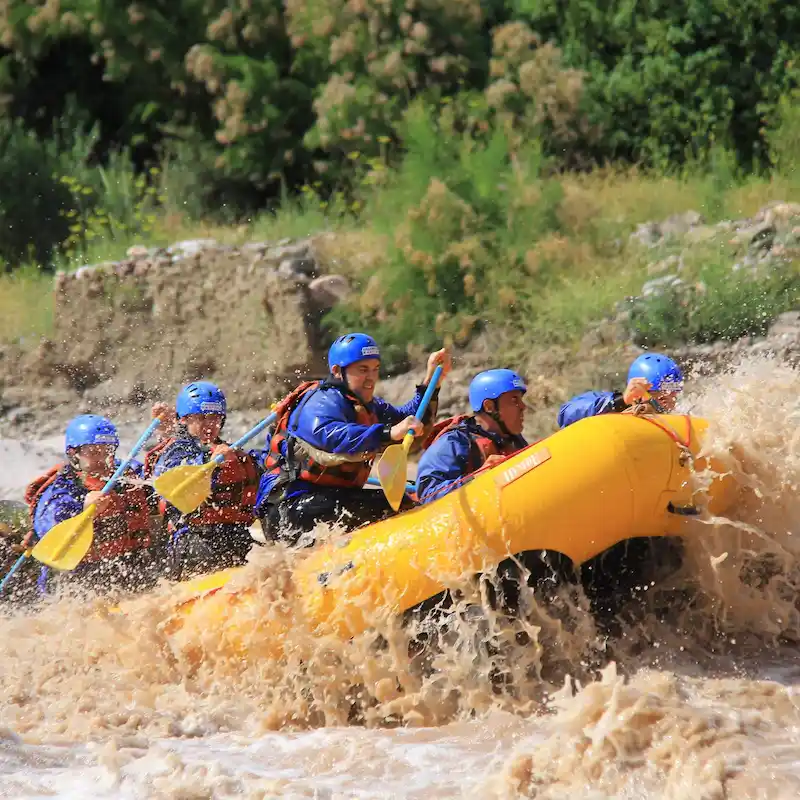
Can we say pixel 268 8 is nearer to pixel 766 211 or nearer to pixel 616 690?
pixel 766 211

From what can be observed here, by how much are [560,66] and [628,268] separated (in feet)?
10.9

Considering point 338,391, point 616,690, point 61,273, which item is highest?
point 338,391

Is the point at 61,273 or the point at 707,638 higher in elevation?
the point at 707,638

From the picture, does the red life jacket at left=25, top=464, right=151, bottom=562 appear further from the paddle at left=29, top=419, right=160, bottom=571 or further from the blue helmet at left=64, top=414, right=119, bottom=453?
the paddle at left=29, top=419, right=160, bottom=571

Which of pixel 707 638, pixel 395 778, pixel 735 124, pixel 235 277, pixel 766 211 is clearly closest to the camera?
pixel 395 778

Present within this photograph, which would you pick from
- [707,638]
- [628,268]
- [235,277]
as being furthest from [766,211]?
[707,638]

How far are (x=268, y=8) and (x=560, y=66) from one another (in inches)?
129

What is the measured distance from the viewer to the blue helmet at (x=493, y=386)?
230 inches

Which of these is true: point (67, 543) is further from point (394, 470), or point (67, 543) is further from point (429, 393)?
point (429, 393)

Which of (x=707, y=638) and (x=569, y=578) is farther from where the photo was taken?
(x=707, y=638)

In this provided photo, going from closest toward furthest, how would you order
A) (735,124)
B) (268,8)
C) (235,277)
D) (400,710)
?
(400,710) < (235,277) < (735,124) < (268,8)

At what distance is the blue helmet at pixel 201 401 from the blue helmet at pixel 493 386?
5.38 feet

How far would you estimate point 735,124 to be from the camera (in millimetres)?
12484

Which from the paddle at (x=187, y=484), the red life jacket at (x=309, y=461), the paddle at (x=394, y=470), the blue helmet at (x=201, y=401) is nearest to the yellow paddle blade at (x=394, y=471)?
the paddle at (x=394, y=470)
